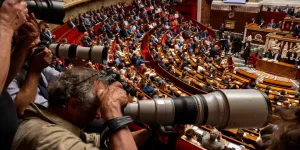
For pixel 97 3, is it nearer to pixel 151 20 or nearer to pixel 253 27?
pixel 151 20

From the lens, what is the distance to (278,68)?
761 cm

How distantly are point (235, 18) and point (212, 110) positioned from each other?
1176cm

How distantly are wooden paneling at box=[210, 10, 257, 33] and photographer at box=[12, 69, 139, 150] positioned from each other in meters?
11.8

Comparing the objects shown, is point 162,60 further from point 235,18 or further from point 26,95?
point 235,18

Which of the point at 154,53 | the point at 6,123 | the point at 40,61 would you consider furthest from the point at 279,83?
the point at 6,123

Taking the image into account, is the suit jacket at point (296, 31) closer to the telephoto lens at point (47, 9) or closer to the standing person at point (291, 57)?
the standing person at point (291, 57)

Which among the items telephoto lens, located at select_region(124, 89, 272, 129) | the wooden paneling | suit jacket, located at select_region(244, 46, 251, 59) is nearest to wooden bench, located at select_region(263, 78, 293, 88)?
suit jacket, located at select_region(244, 46, 251, 59)

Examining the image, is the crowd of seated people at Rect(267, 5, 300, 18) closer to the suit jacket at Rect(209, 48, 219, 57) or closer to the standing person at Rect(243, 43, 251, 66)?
the standing person at Rect(243, 43, 251, 66)

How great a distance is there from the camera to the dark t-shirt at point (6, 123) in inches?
30.2

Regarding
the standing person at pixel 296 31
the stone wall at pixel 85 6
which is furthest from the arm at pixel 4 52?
the standing person at pixel 296 31

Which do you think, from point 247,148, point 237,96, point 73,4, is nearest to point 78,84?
point 237,96

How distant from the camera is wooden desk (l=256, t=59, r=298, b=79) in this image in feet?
24.0

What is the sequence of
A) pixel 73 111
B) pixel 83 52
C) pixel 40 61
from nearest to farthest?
pixel 73 111 < pixel 40 61 < pixel 83 52

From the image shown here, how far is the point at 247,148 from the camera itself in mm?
2672
